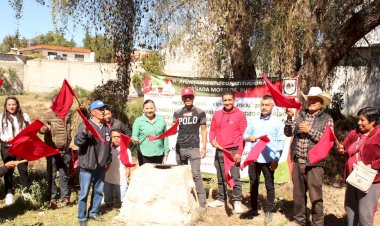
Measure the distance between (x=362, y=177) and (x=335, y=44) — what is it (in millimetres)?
3862

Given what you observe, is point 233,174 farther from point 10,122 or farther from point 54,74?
point 54,74

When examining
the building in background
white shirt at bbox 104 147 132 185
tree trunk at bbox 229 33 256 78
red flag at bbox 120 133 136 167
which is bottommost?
white shirt at bbox 104 147 132 185

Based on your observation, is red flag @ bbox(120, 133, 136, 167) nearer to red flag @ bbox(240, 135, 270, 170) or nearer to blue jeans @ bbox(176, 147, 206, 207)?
blue jeans @ bbox(176, 147, 206, 207)

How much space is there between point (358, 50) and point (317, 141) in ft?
20.9

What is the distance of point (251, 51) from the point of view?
782 cm

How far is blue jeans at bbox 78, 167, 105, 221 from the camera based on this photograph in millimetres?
5363

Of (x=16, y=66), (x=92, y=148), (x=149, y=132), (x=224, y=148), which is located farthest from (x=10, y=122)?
(x=16, y=66)

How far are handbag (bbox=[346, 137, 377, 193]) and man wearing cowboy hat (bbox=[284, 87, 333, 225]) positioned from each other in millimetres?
677

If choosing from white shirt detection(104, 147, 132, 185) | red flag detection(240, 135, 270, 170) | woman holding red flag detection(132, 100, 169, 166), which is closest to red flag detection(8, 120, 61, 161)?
white shirt detection(104, 147, 132, 185)

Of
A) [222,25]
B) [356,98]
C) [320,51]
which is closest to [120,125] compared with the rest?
[222,25]

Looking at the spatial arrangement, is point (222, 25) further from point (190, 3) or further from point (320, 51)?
point (320, 51)

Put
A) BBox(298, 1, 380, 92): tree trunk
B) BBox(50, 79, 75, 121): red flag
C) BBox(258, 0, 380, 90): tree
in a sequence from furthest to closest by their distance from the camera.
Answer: BBox(298, 1, 380, 92): tree trunk < BBox(258, 0, 380, 90): tree < BBox(50, 79, 75, 121): red flag

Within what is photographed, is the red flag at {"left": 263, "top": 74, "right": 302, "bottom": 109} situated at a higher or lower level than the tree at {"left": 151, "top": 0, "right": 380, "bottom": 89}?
lower

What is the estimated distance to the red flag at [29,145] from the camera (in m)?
5.36
